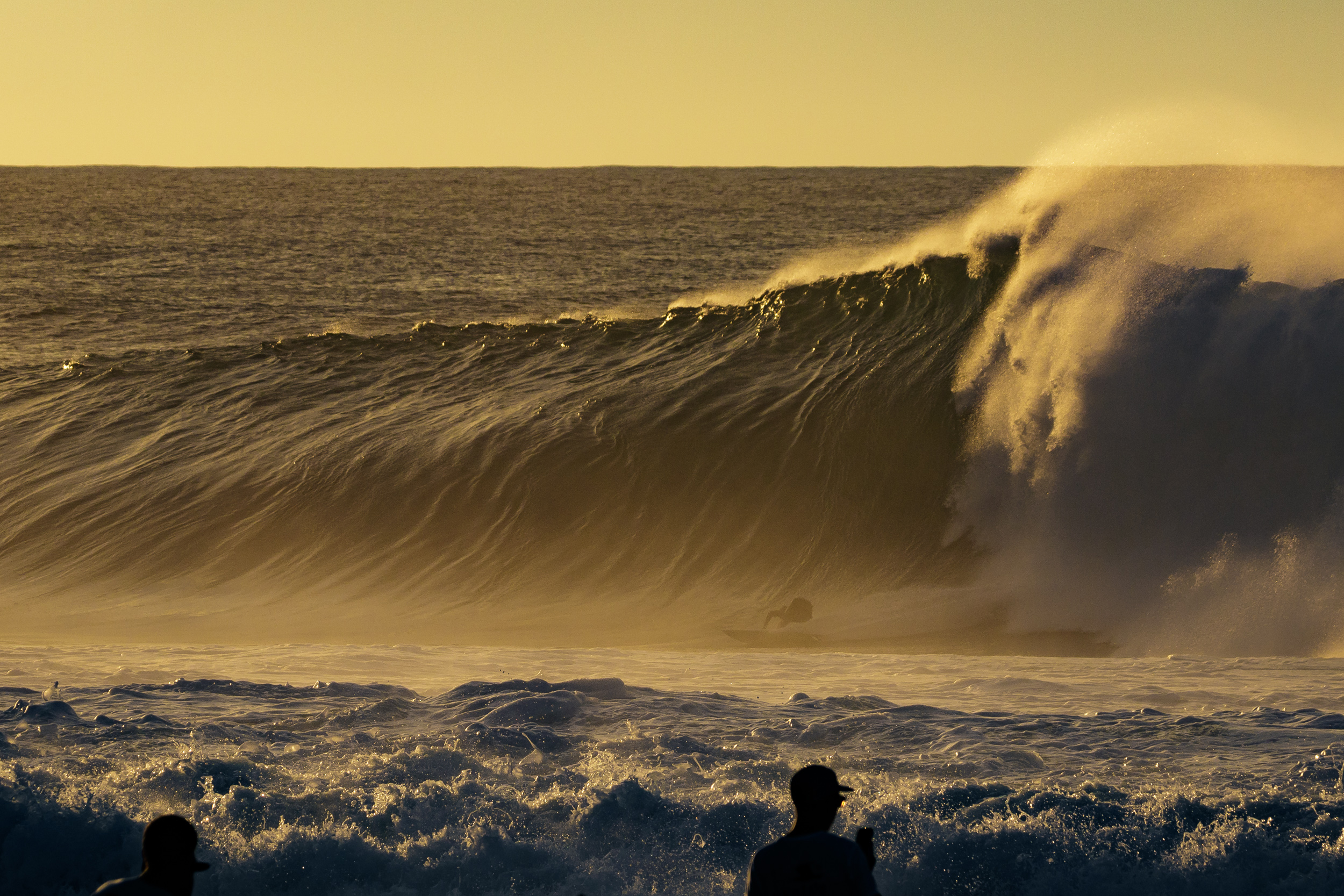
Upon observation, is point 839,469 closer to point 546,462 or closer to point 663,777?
point 546,462

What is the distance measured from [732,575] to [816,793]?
962 centimetres

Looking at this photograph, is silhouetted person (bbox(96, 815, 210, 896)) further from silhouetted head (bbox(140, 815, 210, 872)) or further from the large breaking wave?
the large breaking wave

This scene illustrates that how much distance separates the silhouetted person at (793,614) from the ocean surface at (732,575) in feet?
0.55

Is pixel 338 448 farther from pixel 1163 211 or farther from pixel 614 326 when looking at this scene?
pixel 1163 211

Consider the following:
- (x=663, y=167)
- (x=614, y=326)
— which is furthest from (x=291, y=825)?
(x=663, y=167)

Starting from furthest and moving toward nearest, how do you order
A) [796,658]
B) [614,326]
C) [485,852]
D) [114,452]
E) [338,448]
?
[614,326] < [114,452] < [338,448] < [796,658] < [485,852]

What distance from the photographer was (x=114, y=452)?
16.7 meters

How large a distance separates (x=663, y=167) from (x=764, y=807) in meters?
119

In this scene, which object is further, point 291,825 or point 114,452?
point 114,452

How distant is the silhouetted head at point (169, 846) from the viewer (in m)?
3.04

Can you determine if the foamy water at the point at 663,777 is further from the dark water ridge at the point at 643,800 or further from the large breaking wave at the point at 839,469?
the large breaking wave at the point at 839,469

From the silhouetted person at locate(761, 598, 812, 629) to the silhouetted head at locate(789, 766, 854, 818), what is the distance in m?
8.26

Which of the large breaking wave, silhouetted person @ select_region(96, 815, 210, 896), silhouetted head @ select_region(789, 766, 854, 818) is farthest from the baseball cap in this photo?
the large breaking wave

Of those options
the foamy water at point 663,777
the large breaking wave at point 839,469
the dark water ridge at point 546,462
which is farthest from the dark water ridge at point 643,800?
the dark water ridge at point 546,462
